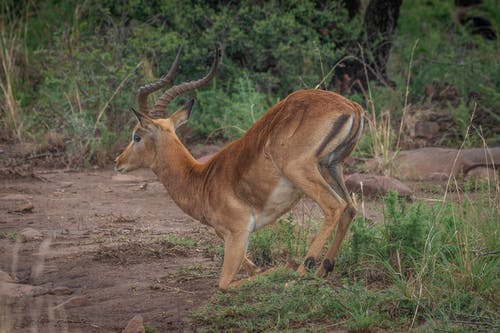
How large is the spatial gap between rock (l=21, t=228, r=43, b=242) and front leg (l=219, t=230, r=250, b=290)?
7.19ft

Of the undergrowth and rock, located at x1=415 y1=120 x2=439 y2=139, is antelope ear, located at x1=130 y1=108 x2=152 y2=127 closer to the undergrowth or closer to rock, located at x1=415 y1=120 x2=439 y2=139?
the undergrowth

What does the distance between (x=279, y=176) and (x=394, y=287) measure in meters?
1.08

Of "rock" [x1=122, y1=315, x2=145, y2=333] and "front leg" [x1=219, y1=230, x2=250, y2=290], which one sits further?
"front leg" [x1=219, y1=230, x2=250, y2=290]

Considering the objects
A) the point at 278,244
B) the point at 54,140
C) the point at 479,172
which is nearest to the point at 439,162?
the point at 479,172

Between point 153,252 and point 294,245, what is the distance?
3.87ft

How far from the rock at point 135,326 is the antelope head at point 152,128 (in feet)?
6.75

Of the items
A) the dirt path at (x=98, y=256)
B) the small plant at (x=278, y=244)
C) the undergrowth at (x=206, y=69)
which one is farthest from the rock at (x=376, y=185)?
the small plant at (x=278, y=244)

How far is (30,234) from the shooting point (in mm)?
7453

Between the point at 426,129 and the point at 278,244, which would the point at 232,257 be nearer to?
the point at 278,244

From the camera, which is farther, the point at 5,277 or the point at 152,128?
the point at 152,128

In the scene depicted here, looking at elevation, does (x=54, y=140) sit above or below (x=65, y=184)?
below

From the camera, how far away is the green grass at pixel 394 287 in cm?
488

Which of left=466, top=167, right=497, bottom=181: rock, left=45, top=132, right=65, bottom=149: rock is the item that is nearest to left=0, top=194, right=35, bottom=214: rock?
left=45, top=132, right=65, bottom=149: rock

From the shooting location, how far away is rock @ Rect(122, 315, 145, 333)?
15.9 ft
